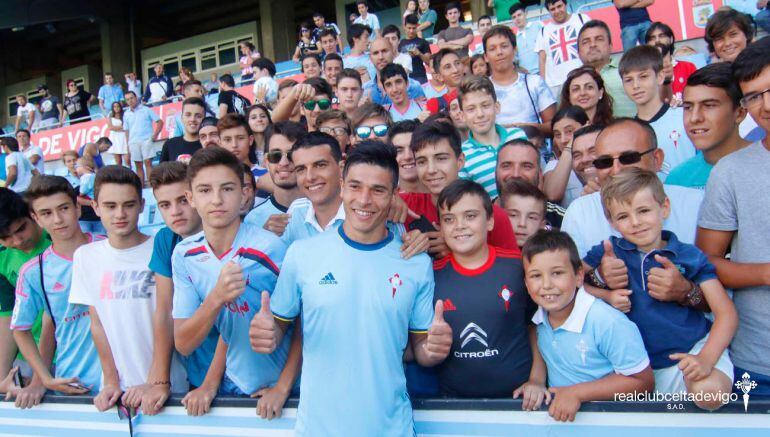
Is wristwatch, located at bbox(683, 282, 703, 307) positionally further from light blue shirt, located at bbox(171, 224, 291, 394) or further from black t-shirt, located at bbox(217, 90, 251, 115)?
black t-shirt, located at bbox(217, 90, 251, 115)

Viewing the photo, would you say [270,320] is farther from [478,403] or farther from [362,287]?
[478,403]

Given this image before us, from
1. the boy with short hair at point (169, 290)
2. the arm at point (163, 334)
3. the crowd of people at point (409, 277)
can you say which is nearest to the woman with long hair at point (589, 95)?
the crowd of people at point (409, 277)

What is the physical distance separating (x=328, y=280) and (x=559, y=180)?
2152 mm

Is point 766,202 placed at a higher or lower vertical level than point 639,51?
lower

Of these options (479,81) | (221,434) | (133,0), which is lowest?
(221,434)

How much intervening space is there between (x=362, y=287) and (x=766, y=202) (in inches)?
66.7

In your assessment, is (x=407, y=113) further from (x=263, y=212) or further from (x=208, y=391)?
(x=208, y=391)

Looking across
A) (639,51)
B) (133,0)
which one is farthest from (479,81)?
(133,0)

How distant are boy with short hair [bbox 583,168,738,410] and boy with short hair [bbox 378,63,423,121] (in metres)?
3.45

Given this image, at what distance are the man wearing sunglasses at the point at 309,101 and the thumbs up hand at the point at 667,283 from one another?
3.00m

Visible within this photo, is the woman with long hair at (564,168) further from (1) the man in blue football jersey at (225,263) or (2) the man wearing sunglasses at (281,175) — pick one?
(1) the man in blue football jersey at (225,263)

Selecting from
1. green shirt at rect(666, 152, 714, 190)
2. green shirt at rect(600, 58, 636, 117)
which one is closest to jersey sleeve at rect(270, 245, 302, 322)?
green shirt at rect(666, 152, 714, 190)

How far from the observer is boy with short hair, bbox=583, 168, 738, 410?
2053mm

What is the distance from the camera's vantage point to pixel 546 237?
229 centimetres
